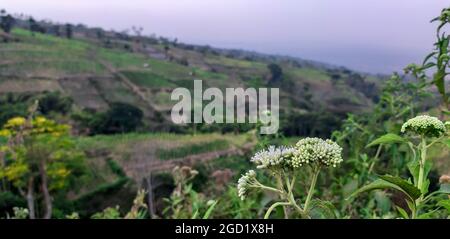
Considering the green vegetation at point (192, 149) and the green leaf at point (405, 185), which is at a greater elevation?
the green leaf at point (405, 185)

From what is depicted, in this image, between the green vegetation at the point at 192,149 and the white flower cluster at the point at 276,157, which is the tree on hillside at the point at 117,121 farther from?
the white flower cluster at the point at 276,157

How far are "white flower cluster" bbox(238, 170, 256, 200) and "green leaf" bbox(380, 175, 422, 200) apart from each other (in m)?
0.26

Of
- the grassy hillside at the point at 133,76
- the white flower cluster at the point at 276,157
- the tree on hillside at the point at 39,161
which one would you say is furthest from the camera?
the grassy hillside at the point at 133,76

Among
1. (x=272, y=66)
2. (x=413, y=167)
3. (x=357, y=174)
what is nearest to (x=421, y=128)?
(x=413, y=167)

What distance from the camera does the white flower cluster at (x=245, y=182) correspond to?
973 millimetres

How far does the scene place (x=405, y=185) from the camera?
841 mm

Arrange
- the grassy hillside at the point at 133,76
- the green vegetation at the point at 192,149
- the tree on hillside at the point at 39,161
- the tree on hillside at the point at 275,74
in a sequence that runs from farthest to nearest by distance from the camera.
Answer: the tree on hillside at the point at 275,74 < the grassy hillside at the point at 133,76 < the green vegetation at the point at 192,149 < the tree on hillside at the point at 39,161

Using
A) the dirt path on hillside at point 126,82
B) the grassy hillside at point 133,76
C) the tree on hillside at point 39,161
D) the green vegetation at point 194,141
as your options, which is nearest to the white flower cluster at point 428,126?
the green vegetation at point 194,141

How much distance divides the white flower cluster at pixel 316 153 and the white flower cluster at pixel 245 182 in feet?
0.32

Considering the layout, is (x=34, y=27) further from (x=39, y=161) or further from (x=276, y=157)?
(x=276, y=157)

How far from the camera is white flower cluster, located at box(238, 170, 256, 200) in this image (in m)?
0.97

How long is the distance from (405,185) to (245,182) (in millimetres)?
295

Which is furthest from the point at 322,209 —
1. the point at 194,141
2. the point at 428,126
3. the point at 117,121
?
the point at 117,121
